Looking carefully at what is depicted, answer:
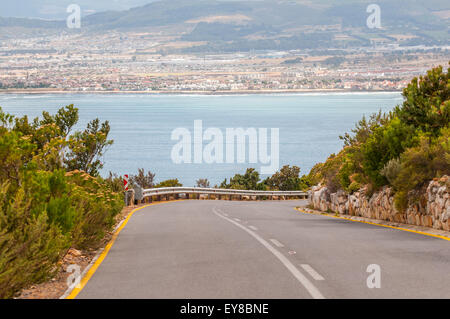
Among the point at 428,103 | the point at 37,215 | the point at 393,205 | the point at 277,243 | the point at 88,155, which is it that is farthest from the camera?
the point at 88,155

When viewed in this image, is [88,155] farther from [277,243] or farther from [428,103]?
[277,243]

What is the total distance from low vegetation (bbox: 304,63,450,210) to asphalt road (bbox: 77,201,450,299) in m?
2.52

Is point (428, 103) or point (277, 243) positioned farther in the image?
point (428, 103)

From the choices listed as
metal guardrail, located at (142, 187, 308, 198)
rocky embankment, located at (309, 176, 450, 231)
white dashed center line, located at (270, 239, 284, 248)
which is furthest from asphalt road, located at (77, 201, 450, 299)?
metal guardrail, located at (142, 187, 308, 198)

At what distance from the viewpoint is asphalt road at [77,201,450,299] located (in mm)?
8781

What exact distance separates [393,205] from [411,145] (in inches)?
91.4

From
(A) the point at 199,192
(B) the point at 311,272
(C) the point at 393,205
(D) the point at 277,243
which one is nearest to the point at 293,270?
(B) the point at 311,272

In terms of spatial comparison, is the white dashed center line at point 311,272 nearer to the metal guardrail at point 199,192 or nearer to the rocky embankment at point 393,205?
the rocky embankment at point 393,205

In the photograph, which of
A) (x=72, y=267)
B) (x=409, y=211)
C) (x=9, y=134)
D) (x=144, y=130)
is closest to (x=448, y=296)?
(x=72, y=267)

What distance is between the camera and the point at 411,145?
21.2 meters

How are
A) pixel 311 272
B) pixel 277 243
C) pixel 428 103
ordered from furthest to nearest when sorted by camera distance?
pixel 428 103, pixel 277 243, pixel 311 272

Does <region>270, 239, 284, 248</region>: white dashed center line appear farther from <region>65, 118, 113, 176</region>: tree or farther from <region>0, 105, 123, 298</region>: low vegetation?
<region>65, 118, 113, 176</region>: tree

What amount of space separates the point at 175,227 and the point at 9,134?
23.9 ft
